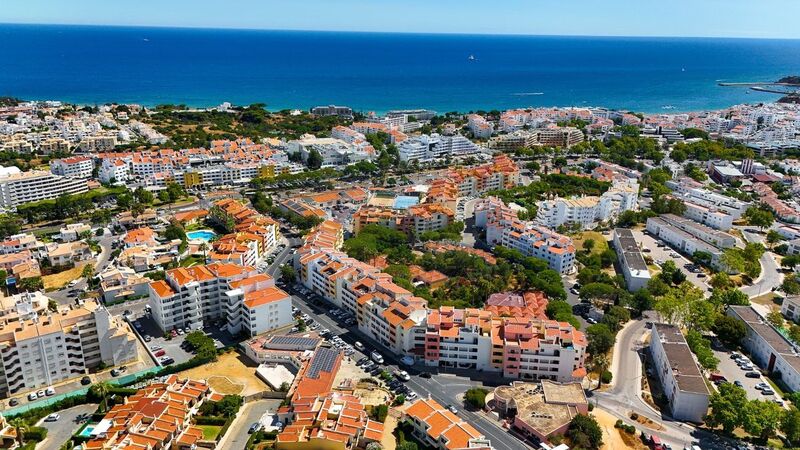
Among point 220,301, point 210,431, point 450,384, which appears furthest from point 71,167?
point 450,384

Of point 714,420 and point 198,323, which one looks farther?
point 198,323

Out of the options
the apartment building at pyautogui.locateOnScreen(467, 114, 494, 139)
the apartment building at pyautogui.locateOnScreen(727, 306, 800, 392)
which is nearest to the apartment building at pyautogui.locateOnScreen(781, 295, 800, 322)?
the apartment building at pyautogui.locateOnScreen(727, 306, 800, 392)

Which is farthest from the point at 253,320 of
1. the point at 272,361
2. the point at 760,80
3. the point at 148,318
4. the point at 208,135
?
the point at 760,80

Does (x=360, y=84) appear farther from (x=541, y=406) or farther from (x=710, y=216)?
(x=541, y=406)

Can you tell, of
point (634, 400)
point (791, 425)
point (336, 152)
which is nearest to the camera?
point (791, 425)

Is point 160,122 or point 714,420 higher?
point 160,122

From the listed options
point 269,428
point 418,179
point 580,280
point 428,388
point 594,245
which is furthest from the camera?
point 418,179

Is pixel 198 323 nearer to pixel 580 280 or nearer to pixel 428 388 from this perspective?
pixel 428 388
